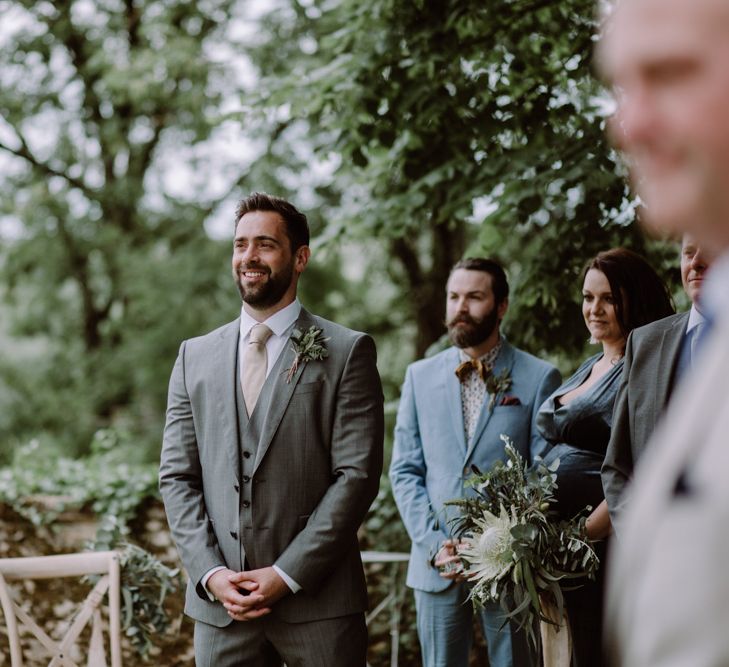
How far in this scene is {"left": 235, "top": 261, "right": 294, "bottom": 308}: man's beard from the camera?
9.33 ft

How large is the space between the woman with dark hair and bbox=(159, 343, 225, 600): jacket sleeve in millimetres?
1140

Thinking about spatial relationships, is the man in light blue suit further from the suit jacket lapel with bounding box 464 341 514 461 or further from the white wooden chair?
the white wooden chair

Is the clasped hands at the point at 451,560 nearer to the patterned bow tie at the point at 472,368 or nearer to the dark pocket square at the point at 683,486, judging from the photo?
the patterned bow tie at the point at 472,368

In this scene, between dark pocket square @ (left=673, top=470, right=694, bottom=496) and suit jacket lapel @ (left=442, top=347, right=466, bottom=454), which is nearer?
dark pocket square @ (left=673, top=470, right=694, bottom=496)

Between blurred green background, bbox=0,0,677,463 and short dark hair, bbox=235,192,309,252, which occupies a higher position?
blurred green background, bbox=0,0,677,463

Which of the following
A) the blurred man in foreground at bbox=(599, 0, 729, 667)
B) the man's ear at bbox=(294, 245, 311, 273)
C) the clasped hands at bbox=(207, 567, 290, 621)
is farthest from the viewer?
the man's ear at bbox=(294, 245, 311, 273)

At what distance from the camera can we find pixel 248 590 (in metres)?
2.68

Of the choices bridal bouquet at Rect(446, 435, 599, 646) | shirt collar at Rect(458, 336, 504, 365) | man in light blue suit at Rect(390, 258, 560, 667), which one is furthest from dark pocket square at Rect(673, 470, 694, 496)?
shirt collar at Rect(458, 336, 504, 365)

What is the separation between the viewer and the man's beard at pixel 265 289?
284 centimetres

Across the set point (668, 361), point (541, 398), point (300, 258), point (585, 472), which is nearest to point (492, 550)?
point (585, 472)

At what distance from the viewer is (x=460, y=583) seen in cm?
332

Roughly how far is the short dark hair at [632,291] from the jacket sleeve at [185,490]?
1478mm

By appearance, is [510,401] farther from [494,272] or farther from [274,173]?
[274,173]

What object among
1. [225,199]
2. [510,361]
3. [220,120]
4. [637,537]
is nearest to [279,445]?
[510,361]
